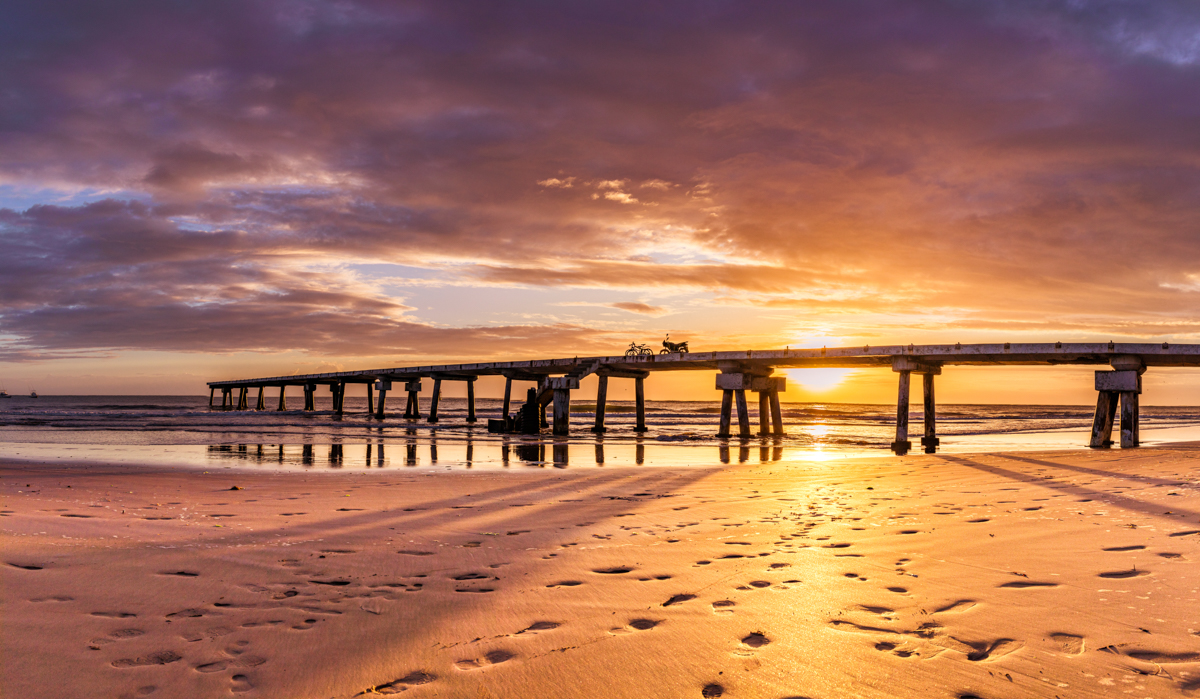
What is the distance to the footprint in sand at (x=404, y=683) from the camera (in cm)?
296

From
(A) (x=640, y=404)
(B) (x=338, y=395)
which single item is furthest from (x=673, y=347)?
(B) (x=338, y=395)

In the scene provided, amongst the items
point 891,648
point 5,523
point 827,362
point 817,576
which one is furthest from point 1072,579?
point 827,362

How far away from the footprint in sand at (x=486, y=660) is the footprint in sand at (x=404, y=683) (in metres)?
0.17

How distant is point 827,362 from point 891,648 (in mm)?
29084

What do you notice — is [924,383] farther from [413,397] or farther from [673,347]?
[413,397]

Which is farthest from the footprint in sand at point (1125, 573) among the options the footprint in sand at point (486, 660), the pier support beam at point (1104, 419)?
the pier support beam at point (1104, 419)

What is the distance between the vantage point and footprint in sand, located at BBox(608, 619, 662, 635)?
3.73 meters

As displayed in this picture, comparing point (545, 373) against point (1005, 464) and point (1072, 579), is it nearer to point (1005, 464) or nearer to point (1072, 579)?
point (1005, 464)

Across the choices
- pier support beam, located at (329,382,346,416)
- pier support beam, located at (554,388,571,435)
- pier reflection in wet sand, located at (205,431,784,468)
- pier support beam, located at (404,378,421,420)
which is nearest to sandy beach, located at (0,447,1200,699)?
pier reflection in wet sand, located at (205,431,784,468)

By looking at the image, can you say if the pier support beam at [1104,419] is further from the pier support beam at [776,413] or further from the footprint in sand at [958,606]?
the footprint in sand at [958,606]

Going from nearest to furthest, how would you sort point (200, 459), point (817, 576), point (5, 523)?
point (817, 576) → point (5, 523) → point (200, 459)

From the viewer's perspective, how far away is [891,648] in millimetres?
3436

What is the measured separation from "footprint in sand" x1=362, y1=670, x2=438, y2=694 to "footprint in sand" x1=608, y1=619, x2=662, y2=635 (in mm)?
1091

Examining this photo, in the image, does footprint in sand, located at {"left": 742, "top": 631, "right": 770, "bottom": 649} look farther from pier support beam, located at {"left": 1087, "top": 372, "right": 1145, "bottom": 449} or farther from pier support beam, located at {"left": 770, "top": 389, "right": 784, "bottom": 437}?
pier support beam, located at {"left": 770, "top": 389, "right": 784, "bottom": 437}
